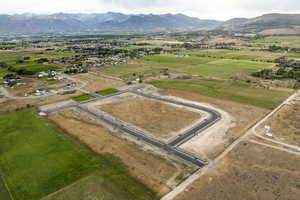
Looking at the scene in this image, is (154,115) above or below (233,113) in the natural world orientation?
below

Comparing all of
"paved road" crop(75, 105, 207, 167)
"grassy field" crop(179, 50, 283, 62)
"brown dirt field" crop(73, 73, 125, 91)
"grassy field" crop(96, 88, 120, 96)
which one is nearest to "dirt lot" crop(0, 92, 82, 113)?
"grassy field" crop(96, 88, 120, 96)

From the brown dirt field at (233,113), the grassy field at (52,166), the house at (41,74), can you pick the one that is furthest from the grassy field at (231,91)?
the house at (41,74)

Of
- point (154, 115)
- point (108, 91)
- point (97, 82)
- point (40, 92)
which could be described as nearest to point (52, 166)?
point (154, 115)

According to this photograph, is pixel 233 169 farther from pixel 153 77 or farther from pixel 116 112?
pixel 153 77

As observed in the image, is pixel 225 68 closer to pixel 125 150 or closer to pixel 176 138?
pixel 176 138

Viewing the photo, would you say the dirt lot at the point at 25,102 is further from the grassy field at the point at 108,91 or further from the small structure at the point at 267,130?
the small structure at the point at 267,130

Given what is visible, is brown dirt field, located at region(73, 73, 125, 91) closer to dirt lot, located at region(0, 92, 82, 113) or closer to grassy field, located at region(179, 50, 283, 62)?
dirt lot, located at region(0, 92, 82, 113)
